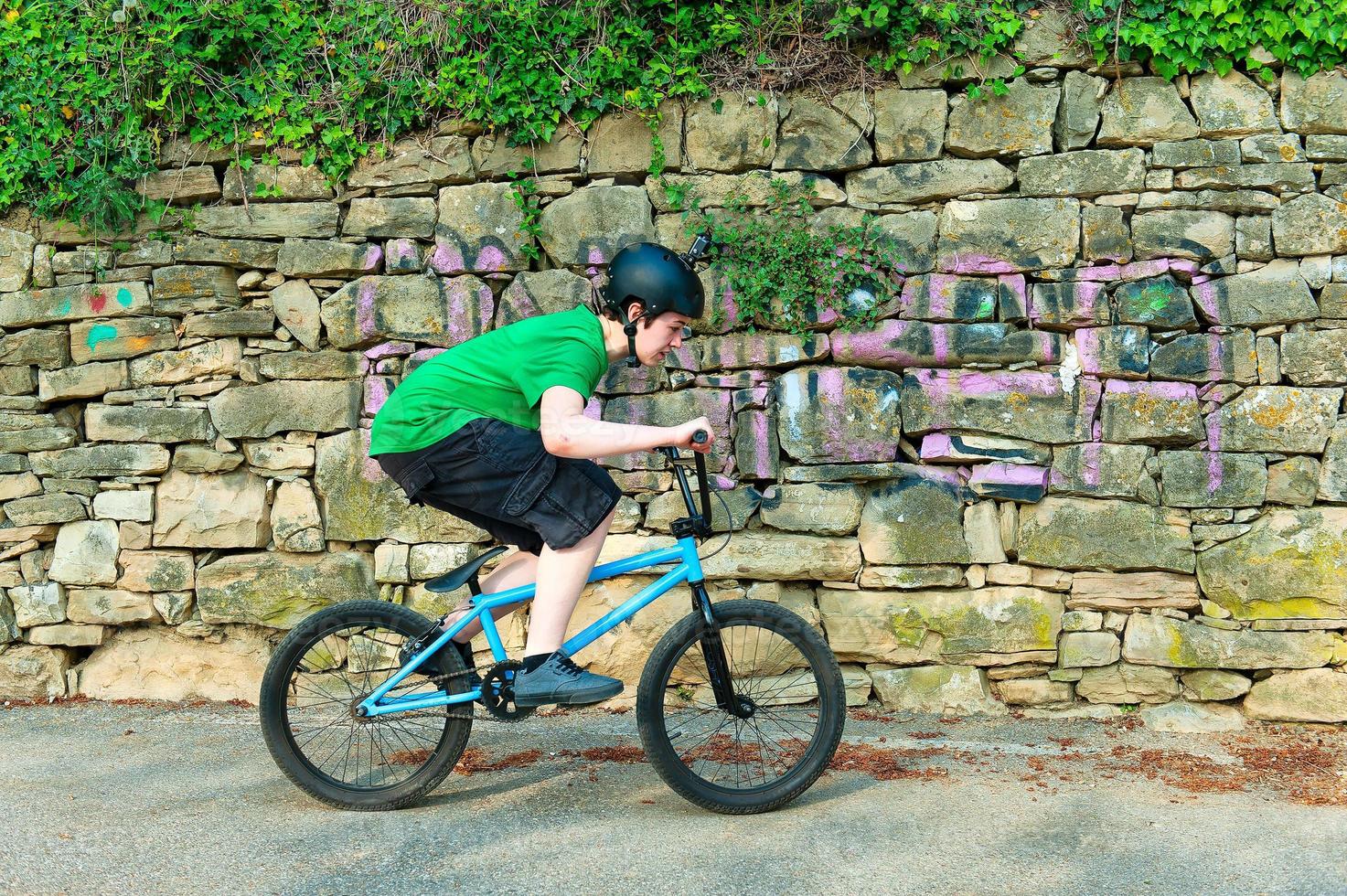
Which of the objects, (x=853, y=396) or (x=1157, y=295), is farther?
(x=853, y=396)

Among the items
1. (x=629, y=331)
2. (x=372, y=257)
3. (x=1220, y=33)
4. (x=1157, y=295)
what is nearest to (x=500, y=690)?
(x=629, y=331)

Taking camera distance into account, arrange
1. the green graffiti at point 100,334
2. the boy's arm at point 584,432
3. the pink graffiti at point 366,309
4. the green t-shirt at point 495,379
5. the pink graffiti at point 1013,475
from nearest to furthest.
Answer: the boy's arm at point 584,432 < the green t-shirt at point 495,379 < the pink graffiti at point 1013,475 < the pink graffiti at point 366,309 < the green graffiti at point 100,334

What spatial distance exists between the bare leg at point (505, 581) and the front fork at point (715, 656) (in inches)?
21.3

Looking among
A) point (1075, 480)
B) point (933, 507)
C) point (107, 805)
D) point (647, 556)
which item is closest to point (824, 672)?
point (647, 556)

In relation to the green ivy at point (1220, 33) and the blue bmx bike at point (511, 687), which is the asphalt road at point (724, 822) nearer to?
the blue bmx bike at point (511, 687)

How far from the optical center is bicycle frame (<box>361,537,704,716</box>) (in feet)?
11.5

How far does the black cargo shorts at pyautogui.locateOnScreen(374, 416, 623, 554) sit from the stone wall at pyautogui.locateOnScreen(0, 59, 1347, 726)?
124 centimetres

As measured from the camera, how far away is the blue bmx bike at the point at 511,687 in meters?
3.42

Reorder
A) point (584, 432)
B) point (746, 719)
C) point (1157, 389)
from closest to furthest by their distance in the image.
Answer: point (584, 432), point (746, 719), point (1157, 389)

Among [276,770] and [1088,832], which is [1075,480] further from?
[276,770]

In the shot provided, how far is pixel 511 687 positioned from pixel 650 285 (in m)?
1.32

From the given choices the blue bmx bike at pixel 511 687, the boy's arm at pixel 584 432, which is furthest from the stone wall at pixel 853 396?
the boy's arm at pixel 584 432

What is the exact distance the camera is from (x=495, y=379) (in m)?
3.42

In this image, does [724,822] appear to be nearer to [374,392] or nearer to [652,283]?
[652,283]
